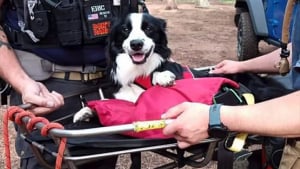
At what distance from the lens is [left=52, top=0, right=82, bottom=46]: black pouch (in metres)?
2.28

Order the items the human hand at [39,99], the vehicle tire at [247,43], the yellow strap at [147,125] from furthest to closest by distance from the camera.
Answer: the vehicle tire at [247,43], the human hand at [39,99], the yellow strap at [147,125]

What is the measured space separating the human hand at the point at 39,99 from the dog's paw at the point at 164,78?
16.8 inches

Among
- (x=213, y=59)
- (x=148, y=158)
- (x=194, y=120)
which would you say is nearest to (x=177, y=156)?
(x=194, y=120)

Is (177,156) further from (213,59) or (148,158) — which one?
(213,59)

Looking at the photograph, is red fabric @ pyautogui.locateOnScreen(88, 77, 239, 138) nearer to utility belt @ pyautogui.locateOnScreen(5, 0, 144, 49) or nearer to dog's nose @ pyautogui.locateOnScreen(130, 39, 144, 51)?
dog's nose @ pyautogui.locateOnScreen(130, 39, 144, 51)

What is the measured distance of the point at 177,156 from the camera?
6.55 feet

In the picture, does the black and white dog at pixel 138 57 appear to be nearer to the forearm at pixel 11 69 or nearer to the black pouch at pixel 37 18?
the black pouch at pixel 37 18

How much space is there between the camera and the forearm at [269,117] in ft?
5.11

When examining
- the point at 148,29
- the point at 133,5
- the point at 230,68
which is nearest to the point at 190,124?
the point at 148,29

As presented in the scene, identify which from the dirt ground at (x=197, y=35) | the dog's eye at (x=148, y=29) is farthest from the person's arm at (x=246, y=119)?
the dirt ground at (x=197, y=35)

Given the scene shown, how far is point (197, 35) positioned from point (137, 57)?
604 cm

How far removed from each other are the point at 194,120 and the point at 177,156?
1.27ft

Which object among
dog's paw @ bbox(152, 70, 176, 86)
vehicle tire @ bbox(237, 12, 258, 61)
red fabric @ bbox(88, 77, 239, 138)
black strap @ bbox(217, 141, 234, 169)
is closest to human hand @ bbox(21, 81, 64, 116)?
red fabric @ bbox(88, 77, 239, 138)

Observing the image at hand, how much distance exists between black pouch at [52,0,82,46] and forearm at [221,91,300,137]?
0.93m
